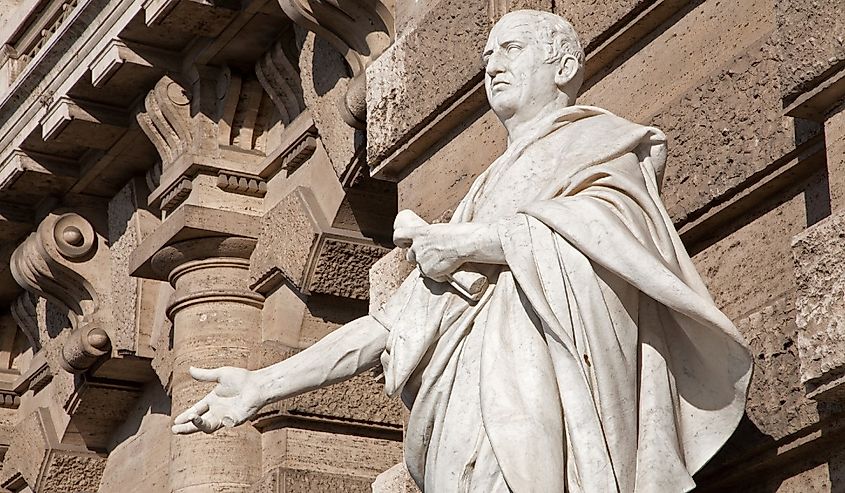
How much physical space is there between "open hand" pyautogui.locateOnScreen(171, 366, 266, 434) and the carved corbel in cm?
245

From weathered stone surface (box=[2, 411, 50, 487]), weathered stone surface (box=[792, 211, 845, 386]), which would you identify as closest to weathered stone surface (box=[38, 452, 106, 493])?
weathered stone surface (box=[2, 411, 50, 487])

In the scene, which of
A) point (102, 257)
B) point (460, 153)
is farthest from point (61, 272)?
point (460, 153)

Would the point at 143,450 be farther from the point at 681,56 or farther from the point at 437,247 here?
the point at 437,247

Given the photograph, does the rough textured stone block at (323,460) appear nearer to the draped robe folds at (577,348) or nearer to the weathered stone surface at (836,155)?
the draped robe folds at (577,348)

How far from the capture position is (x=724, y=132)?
17.1 feet

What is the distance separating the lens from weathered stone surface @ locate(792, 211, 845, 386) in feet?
14.5

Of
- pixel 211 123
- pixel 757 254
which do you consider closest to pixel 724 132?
pixel 757 254

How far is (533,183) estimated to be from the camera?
187 inches

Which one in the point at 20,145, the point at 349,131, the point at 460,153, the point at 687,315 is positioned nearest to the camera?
the point at 687,315

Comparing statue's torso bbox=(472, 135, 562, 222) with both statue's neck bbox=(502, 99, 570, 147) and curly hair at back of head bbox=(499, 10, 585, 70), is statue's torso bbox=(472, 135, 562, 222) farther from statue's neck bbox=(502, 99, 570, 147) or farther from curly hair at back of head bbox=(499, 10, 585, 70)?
curly hair at back of head bbox=(499, 10, 585, 70)

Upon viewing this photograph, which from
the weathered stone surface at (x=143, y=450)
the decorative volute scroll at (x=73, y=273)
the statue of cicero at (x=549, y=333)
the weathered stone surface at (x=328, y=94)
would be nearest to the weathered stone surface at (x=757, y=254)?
the statue of cicero at (x=549, y=333)

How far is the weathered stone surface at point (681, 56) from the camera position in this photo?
5.33 metres

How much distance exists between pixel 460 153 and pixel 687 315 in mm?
2120

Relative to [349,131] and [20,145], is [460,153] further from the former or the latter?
[20,145]
